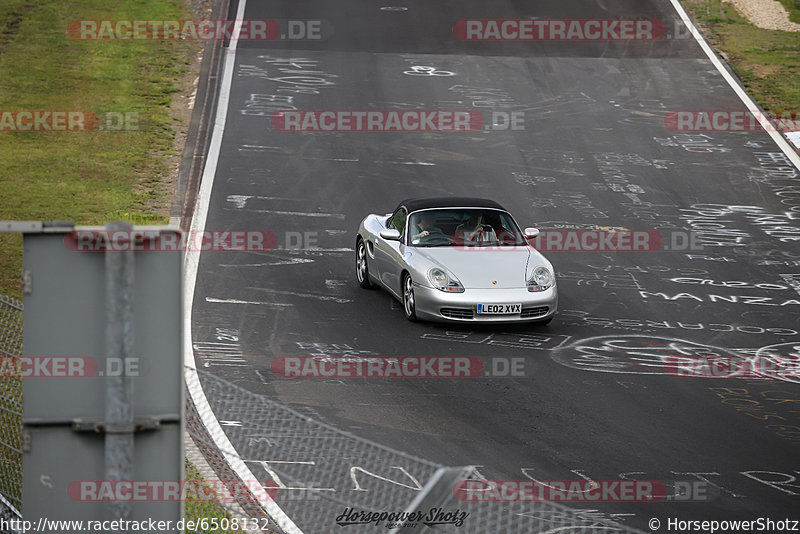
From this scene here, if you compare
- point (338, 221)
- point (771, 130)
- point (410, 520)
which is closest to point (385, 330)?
point (338, 221)

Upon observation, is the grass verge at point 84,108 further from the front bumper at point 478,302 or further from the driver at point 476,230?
the driver at point 476,230

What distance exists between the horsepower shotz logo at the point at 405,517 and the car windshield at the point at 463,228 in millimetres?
7414

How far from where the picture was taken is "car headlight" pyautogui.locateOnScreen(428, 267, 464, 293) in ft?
41.7

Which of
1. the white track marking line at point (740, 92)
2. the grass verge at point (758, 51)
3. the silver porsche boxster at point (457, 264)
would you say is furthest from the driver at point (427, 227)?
the grass verge at point (758, 51)

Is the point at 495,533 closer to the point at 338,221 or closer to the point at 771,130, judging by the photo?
the point at 338,221

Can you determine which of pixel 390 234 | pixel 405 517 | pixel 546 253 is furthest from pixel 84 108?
pixel 405 517

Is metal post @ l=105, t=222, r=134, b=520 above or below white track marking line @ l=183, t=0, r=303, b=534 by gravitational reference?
above

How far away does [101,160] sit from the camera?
2062 centimetres

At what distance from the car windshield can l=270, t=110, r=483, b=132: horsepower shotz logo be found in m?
9.66

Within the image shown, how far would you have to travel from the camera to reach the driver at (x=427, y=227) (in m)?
13.9

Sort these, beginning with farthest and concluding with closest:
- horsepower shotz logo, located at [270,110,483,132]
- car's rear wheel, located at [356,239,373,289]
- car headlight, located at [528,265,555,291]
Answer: horsepower shotz logo, located at [270,110,483,132] → car's rear wheel, located at [356,239,373,289] → car headlight, located at [528,265,555,291]

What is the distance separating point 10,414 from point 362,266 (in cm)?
763

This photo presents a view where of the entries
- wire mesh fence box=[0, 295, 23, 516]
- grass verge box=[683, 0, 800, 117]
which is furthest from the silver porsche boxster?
grass verge box=[683, 0, 800, 117]

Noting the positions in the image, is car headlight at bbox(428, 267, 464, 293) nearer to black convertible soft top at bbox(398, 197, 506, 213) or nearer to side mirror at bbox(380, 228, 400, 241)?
side mirror at bbox(380, 228, 400, 241)
